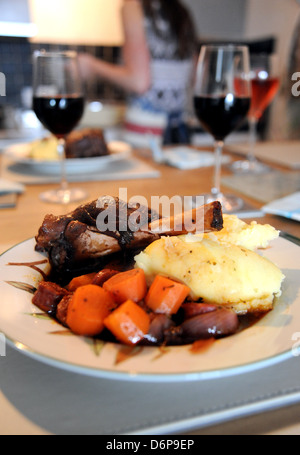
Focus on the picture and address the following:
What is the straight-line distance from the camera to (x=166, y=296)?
55 centimetres

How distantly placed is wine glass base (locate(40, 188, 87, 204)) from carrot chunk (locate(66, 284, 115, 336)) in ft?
2.14

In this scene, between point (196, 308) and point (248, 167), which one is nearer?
point (196, 308)

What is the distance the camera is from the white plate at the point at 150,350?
1.45 ft

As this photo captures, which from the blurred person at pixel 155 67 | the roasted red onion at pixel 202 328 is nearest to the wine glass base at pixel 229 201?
the roasted red onion at pixel 202 328

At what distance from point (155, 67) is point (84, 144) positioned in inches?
53.3

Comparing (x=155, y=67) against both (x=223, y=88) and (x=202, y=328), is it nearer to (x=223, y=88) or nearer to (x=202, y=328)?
(x=223, y=88)

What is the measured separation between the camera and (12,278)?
65 centimetres

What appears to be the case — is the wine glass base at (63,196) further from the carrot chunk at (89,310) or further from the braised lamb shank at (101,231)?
the carrot chunk at (89,310)

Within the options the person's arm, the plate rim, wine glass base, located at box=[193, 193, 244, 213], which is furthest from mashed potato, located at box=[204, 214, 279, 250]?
the person's arm

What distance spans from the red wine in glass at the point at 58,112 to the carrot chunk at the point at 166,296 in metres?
0.83

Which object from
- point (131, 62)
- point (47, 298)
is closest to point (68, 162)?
point (47, 298)

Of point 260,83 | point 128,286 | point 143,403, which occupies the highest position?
point 260,83

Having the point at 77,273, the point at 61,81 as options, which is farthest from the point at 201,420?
the point at 61,81
